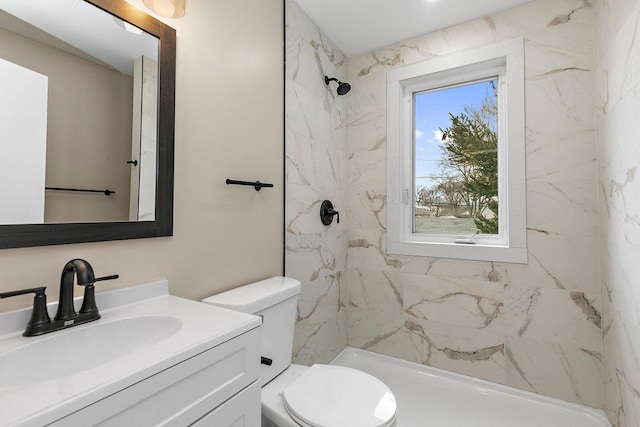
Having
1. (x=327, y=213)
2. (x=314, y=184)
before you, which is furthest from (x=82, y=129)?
(x=327, y=213)

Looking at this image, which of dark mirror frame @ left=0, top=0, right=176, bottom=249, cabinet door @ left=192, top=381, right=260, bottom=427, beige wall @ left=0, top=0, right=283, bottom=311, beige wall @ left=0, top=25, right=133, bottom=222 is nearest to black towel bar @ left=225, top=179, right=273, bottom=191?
beige wall @ left=0, top=0, right=283, bottom=311

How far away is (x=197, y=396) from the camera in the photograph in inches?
28.8

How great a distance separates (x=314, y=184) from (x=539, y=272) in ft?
4.67

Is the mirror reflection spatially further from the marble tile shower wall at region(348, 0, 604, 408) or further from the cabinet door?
the marble tile shower wall at region(348, 0, 604, 408)

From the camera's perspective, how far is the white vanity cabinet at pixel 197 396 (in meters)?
0.58

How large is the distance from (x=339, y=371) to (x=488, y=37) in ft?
6.96

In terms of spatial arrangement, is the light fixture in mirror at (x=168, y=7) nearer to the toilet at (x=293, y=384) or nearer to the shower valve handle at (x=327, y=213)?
the toilet at (x=293, y=384)

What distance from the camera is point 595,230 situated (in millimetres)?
A: 1669

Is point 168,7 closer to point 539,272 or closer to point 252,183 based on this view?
point 252,183

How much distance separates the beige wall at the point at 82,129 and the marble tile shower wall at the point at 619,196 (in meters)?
1.85

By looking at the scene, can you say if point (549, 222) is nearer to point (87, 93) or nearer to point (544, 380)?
point (544, 380)

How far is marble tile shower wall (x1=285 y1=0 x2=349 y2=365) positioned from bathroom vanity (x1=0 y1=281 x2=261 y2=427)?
89 centimetres

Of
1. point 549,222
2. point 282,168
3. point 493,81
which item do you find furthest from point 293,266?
point 493,81

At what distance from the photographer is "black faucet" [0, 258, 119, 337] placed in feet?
2.63
